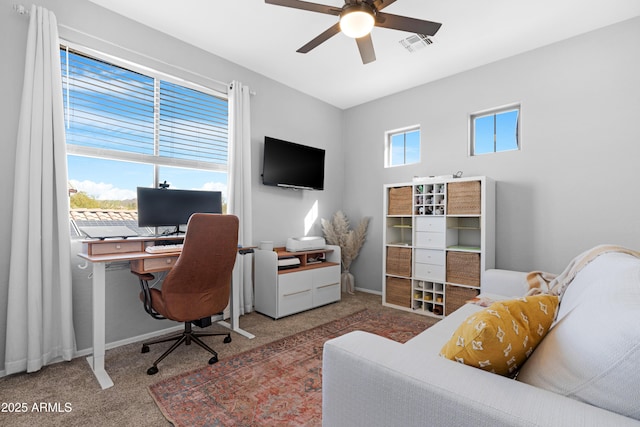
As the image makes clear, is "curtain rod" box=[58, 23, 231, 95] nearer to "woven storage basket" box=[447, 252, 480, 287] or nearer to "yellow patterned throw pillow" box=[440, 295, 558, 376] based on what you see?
"woven storage basket" box=[447, 252, 480, 287]

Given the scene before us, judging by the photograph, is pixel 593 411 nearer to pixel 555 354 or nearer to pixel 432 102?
pixel 555 354

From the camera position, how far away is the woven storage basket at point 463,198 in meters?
3.16

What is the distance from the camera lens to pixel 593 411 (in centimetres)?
66

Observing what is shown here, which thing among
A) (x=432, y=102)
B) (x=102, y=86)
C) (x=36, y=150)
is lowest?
(x=36, y=150)

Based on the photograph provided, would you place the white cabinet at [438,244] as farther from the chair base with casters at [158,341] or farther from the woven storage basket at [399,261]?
the chair base with casters at [158,341]

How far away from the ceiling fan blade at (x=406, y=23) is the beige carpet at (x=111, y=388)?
266 centimetres

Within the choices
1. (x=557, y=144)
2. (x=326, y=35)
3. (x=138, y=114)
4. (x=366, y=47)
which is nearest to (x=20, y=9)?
(x=138, y=114)

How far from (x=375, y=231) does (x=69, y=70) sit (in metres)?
3.73

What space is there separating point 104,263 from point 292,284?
1801 millimetres

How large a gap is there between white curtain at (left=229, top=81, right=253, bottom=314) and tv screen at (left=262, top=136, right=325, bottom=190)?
31 centimetres

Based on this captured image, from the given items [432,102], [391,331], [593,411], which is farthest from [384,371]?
[432,102]

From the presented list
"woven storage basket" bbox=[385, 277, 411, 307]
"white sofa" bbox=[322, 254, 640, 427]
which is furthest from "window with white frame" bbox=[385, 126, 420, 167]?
"white sofa" bbox=[322, 254, 640, 427]

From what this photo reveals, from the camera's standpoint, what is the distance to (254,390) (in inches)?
75.6

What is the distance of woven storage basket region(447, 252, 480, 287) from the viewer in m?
3.13
